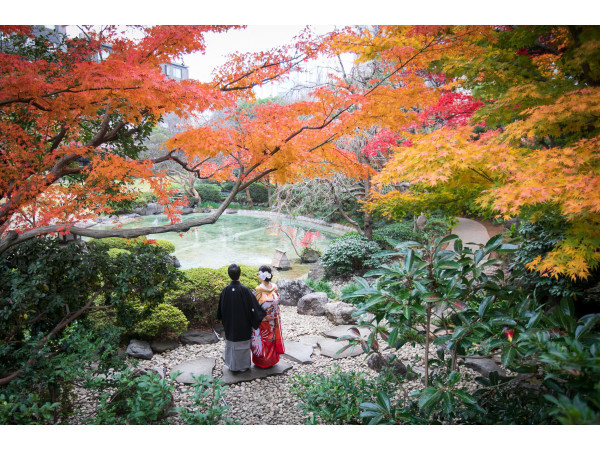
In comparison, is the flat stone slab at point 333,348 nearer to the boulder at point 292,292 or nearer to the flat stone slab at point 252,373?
the flat stone slab at point 252,373

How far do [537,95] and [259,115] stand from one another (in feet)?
8.76

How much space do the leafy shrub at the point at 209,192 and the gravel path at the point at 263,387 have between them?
570 inches

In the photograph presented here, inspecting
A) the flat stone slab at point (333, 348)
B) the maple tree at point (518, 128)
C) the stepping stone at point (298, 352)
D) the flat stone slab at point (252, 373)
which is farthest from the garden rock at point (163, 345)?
the maple tree at point (518, 128)

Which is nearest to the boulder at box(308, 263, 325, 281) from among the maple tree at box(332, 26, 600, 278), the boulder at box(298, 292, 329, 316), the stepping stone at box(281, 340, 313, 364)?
the boulder at box(298, 292, 329, 316)

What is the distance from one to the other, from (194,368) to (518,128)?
3840 mm

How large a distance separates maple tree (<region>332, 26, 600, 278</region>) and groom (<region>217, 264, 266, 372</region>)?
175cm

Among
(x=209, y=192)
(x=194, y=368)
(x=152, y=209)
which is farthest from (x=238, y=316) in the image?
(x=209, y=192)

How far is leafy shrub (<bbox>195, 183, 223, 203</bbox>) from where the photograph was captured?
713 inches

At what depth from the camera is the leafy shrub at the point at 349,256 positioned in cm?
766

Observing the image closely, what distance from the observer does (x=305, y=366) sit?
392cm

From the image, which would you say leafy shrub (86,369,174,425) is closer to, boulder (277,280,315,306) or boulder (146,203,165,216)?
boulder (277,280,315,306)

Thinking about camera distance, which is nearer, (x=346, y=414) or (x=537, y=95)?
(x=346, y=414)

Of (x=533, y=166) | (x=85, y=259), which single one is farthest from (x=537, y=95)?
(x=85, y=259)

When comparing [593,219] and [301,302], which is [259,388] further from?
[593,219]
